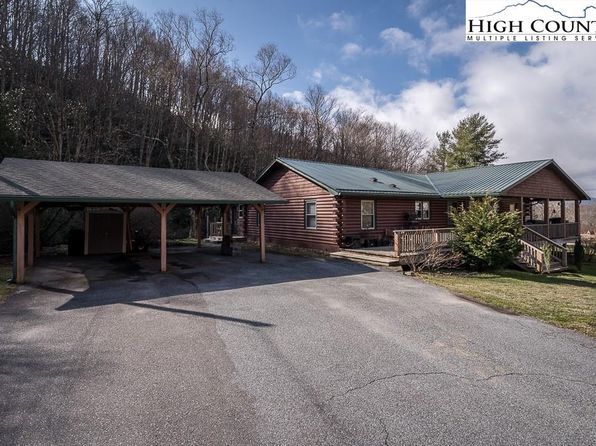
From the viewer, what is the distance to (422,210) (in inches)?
767

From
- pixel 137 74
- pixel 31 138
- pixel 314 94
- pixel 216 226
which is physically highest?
pixel 314 94

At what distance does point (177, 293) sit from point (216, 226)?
14991 mm

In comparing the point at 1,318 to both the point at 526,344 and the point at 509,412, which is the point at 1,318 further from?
the point at 526,344

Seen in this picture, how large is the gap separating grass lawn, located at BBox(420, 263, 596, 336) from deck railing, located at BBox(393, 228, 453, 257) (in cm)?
138

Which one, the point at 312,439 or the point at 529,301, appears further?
the point at 529,301

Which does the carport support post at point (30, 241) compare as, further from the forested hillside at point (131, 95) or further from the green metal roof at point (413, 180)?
the green metal roof at point (413, 180)

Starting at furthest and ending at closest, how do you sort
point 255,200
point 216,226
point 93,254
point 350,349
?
point 216,226 < point 93,254 < point 255,200 < point 350,349

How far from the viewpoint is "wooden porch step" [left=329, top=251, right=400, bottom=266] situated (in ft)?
42.1

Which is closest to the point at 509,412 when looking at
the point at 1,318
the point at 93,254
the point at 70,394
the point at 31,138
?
the point at 70,394

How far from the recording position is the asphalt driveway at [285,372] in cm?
314

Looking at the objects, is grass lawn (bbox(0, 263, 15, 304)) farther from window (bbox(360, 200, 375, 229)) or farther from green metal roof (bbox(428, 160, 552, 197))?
green metal roof (bbox(428, 160, 552, 197))

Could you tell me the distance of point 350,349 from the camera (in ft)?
16.6

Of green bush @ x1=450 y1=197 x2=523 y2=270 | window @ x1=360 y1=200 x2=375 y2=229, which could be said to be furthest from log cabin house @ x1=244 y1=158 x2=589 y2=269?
green bush @ x1=450 y1=197 x2=523 y2=270

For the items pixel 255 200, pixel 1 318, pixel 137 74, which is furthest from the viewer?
pixel 137 74
